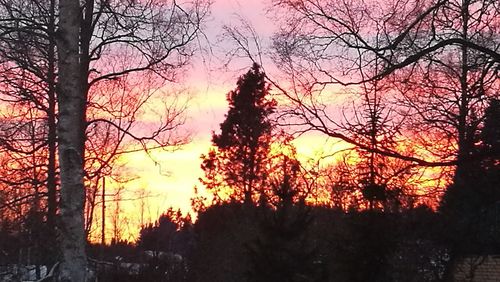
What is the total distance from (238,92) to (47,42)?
28.6 meters

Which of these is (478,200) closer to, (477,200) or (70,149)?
(477,200)

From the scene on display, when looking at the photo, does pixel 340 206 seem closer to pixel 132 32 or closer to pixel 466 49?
pixel 466 49

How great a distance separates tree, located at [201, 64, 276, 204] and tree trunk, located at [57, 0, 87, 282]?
26882mm

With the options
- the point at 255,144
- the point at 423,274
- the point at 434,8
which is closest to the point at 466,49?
the point at 434,8

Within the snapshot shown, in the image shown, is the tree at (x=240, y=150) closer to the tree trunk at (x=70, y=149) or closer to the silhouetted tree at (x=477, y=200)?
the silhouetted tree at (x=477, y=200)

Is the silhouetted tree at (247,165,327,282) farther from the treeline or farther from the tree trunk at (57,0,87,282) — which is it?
the tree trunk at (57,0,87,282)

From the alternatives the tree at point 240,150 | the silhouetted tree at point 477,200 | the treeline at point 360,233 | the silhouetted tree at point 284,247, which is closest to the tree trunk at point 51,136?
the treeline at point 360,233

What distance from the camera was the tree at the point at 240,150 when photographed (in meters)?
36.8

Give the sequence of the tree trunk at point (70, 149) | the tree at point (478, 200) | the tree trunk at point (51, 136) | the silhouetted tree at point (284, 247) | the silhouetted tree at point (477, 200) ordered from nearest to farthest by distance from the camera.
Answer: the tree trunk at point (70, 149), the tree trunk at point (51, 136), the silhouetted tree at point (477, 200), the tree at point (478, 200), the silhouetted tree at point (284, 247)

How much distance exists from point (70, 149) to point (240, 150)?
2938 centimetres

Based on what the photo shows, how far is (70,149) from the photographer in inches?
350

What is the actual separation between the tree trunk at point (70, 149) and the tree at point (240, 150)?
2688 centimetres

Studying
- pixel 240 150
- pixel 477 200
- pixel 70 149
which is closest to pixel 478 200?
pixel 477 200

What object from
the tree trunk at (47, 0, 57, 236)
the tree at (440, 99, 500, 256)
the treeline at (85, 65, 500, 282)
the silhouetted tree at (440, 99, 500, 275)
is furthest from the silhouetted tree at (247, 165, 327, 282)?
the tree trunk at (47, 0, 57, 236)
